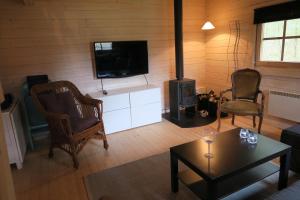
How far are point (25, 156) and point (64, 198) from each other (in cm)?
121

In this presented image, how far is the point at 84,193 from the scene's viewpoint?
2.10 meters

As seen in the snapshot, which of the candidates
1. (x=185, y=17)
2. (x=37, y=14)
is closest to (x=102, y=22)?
(x=37, y=14)

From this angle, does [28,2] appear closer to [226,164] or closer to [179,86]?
[179,86]

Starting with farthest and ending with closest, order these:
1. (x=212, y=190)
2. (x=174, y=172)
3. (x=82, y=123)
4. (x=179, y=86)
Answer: (x=179, y=86), (x=82, y=123), (x=174, y=172), (x=212, y=190)

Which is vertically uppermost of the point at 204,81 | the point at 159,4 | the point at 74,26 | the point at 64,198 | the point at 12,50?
the point at 159,4

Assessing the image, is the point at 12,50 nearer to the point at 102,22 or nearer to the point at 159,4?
the point at 102,22

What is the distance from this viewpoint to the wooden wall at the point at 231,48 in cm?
318

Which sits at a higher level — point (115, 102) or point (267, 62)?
point (267, 62)

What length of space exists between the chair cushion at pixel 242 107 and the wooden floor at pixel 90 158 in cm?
44

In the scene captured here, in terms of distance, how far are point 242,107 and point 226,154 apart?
144 cm

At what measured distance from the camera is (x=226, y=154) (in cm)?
185

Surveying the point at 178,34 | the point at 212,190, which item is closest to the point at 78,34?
the point at 178,34

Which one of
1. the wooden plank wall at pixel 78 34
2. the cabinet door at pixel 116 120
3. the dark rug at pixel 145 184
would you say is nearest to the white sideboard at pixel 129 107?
the cabinet door at pixel 116 120

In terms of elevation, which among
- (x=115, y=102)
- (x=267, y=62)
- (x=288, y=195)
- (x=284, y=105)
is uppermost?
(x=267, y=62)
